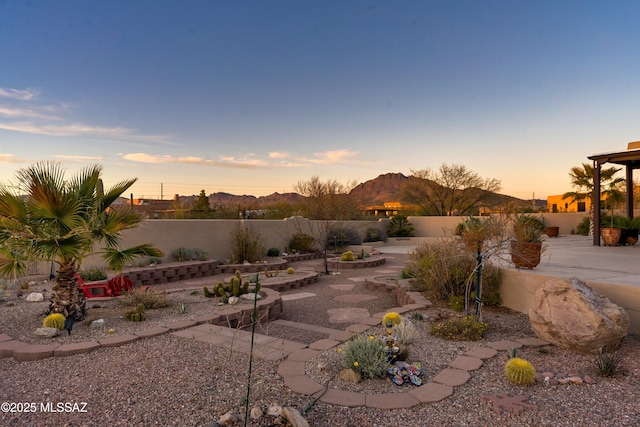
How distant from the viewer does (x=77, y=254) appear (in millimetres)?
5090

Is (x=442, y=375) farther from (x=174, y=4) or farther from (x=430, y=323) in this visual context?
(x=174, y=4)

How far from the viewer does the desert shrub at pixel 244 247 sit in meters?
12.9

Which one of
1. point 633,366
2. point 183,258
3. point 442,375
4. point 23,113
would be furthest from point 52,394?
point 23,113

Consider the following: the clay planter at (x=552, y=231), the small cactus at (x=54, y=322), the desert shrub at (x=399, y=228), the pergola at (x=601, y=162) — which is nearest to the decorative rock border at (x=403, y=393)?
the small cactus at (x=54, y=322)

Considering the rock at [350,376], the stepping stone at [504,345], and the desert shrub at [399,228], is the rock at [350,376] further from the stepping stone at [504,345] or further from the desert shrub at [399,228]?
the desert shrub at [399,228]

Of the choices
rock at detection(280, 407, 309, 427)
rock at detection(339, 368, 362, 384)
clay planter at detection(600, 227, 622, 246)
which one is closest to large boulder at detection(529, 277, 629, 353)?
rock at detection(339, 368, 362, 384)

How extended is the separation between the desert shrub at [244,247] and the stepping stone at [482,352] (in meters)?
9.62

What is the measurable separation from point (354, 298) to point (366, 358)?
198 inches

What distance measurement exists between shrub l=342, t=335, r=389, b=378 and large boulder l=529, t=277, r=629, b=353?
6.02ft

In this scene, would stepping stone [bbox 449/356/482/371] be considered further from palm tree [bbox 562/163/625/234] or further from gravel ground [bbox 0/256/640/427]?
palm tree [bbox 562/163/625/234]

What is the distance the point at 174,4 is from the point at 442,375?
31.5 ft

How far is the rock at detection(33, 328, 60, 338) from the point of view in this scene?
15.2 feet

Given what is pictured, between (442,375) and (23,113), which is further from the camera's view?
(23,113)

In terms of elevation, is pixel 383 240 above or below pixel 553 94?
below
